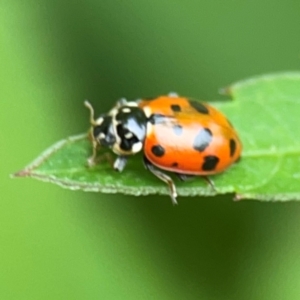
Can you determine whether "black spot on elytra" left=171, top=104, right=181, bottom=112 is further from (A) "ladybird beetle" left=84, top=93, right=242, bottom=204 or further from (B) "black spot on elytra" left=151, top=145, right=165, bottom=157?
(B) "black spot on elytra" left=151, top=145, right=165, bottom=157

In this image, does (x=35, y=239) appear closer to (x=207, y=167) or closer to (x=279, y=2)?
(x=207, y=167)

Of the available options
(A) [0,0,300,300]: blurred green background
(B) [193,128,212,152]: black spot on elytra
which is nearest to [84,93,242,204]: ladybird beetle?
(B) [193,128,212,152]: black spot on elytra

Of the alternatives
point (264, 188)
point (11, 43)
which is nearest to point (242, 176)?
point (264, 188)

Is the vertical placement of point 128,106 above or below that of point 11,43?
below

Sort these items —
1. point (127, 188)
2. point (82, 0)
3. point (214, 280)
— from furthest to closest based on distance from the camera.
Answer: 1. point (82, 0)
2. point (214, 280)
3. point (127, 188)

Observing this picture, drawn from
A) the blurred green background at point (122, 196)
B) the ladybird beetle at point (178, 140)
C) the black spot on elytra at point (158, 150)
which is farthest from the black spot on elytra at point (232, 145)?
the blurred green background at point (122, 196)

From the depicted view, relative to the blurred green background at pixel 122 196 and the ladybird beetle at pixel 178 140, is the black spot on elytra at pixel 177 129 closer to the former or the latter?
the ladybird beetle at pixel 178 140
